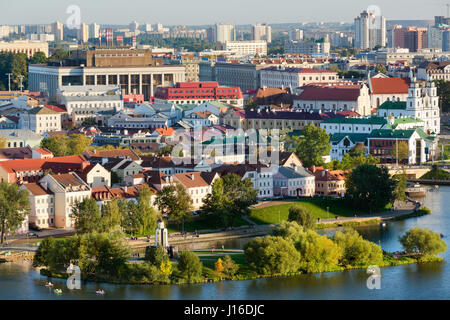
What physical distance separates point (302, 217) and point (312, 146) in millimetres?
12321

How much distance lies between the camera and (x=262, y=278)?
90.6 ft

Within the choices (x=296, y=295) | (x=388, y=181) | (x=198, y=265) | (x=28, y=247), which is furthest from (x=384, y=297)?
(x=388, y=181)

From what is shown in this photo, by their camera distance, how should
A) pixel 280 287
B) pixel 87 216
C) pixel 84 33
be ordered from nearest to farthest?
pixel 280 287, pixel 87 216, pixel 84 33

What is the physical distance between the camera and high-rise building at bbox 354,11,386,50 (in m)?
125

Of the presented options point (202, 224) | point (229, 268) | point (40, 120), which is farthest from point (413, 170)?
point (229, 268)

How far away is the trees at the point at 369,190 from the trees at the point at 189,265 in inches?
403

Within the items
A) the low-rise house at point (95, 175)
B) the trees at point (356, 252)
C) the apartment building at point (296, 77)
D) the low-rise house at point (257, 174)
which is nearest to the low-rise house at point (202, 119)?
the apartment building at point (296, 77)

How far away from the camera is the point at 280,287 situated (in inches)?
1055

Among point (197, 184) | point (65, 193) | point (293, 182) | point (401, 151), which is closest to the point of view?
point (65, 193)

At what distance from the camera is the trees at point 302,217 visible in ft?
106

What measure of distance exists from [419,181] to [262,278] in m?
17.2

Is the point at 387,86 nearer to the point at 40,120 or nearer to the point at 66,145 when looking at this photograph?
the point at 40,120

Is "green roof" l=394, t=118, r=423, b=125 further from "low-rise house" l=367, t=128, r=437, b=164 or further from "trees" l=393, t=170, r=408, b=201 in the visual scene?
"trees" l=393, t=170, r=408, b=201

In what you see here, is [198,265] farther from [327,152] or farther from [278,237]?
[327,152]
